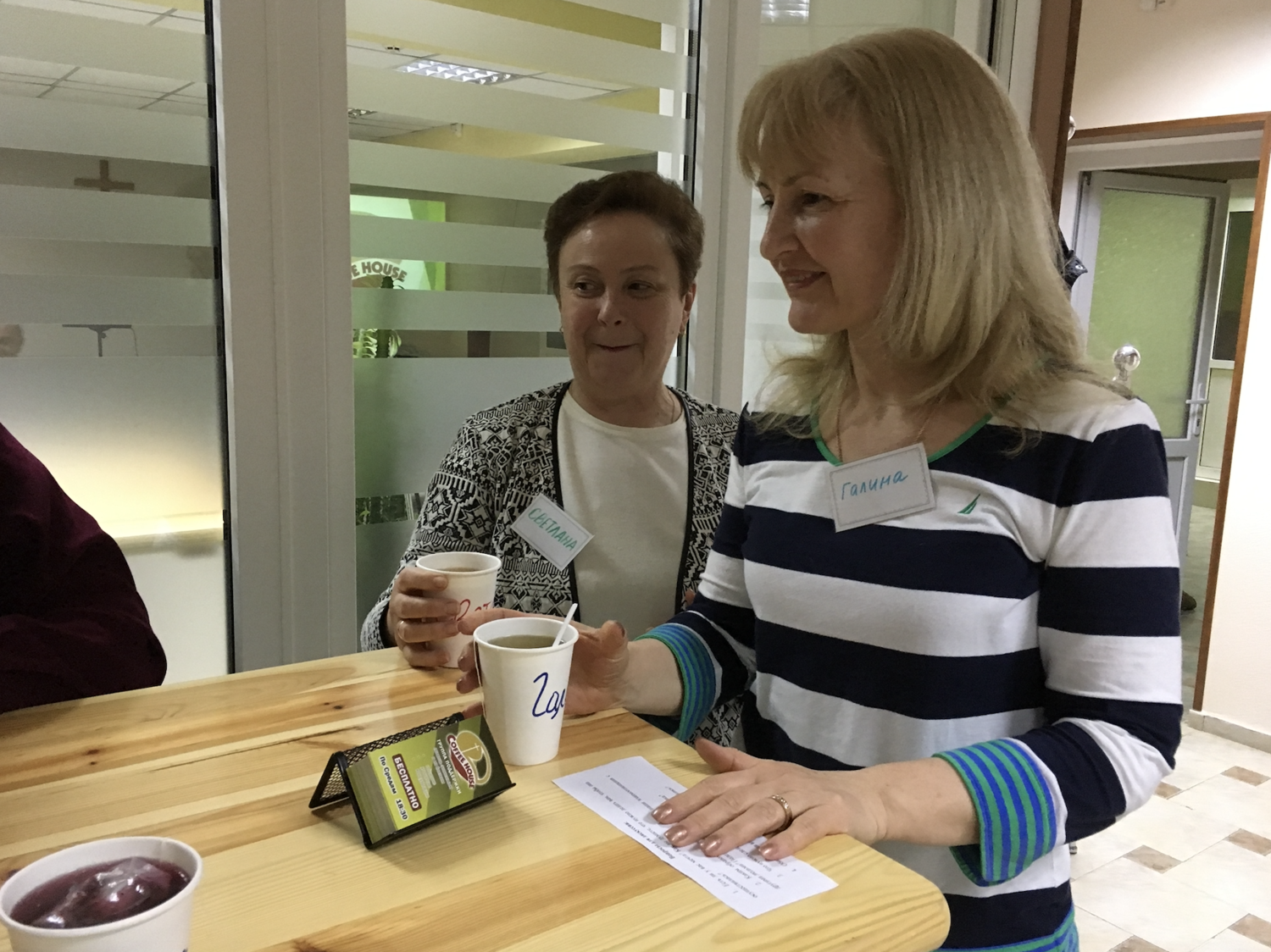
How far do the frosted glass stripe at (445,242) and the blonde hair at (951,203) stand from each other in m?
1.09

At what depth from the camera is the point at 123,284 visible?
174cm

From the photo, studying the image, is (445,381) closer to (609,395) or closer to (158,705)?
(609,395)

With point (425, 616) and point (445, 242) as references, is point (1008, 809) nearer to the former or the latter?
point (425, 616)

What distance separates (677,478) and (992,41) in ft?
7.05

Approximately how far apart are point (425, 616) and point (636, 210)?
90cm

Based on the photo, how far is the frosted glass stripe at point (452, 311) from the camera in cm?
204

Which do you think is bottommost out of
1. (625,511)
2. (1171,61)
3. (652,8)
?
(625,511)

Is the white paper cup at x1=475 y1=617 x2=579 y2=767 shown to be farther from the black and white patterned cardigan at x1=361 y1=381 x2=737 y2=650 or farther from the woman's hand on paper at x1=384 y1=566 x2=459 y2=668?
the black and white patterned cardigan at x1=361 y1=381 x2=737 y2=650

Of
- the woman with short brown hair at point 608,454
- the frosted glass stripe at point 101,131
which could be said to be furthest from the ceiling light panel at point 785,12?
the frosted glass stripe at point 101,131

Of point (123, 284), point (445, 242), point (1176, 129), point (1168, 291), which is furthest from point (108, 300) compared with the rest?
point (1168, 291)

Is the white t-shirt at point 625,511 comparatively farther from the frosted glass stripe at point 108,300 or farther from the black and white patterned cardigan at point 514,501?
the frosted glass stripe at point 108,300

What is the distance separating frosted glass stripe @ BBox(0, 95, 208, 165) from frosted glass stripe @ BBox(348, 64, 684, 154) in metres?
Result: 0.33

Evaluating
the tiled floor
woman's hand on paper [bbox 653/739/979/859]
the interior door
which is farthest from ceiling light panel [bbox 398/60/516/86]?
the interior door

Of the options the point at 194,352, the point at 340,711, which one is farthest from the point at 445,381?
the point at 340,711
